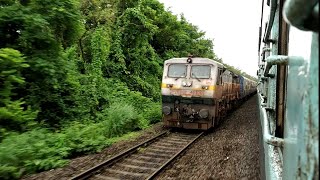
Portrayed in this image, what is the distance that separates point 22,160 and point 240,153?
5.46 metres

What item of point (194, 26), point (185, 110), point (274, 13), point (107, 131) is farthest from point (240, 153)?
point (194, 26)

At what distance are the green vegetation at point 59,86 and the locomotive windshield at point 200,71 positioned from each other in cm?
288

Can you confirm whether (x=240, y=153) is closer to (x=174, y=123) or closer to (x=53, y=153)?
(x=174, y=123)

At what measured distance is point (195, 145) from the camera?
32.1 feet

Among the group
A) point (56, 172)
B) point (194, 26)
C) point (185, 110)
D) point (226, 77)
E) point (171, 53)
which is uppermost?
point (194, 26)

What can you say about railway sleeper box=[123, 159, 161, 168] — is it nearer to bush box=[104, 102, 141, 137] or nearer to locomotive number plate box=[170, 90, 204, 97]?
bush box=[104, 102, 141, 137]

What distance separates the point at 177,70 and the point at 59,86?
170 inches

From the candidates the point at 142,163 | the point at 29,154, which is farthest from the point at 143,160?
the point at 29,154

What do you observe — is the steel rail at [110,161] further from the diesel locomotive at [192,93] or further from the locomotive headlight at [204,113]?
the locomotive headlight at [204,113]

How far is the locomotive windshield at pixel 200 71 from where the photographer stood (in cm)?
1146

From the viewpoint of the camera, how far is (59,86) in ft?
33.7

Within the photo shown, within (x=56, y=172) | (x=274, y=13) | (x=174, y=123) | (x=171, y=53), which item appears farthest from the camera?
(x=171, y=53)

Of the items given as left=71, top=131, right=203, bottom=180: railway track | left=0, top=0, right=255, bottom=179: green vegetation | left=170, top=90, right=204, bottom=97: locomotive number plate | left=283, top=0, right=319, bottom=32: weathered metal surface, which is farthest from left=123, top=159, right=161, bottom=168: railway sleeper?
left=283, top=0, right=319, bottom=32: weathered metal surface

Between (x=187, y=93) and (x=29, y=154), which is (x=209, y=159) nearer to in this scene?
(x=187, y=93)
